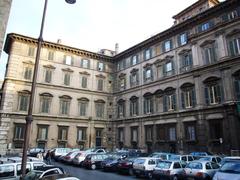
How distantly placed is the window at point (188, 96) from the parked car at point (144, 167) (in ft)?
39.7

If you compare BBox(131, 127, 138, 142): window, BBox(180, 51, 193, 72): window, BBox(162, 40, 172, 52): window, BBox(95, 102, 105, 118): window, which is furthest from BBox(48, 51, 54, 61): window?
BBox(180, 51, 193, 72): window

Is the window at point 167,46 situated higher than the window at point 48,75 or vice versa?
the window at point 167,46

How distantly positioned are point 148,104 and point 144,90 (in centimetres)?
243

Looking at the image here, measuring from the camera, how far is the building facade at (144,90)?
79.7ft

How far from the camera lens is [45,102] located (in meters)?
35.6

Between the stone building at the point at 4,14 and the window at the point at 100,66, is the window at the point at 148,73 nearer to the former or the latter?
the window at the point at 100,66

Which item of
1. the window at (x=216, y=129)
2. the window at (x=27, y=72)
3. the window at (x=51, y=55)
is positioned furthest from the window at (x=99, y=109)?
the window at (x=216, y=129)

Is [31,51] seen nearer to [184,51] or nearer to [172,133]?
[184,51]

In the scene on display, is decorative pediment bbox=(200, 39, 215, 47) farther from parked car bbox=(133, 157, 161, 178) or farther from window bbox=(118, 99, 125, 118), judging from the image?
window bbox=(118, 99, 125, 118)

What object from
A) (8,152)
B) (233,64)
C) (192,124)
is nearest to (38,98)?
(8,152)

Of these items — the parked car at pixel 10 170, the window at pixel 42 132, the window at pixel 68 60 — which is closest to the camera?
the parked car at pixel 10 170

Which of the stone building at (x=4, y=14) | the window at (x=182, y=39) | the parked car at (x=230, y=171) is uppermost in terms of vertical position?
the window at (x=182, y=39)

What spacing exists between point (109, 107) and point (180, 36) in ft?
60.4

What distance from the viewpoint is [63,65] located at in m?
38.2
